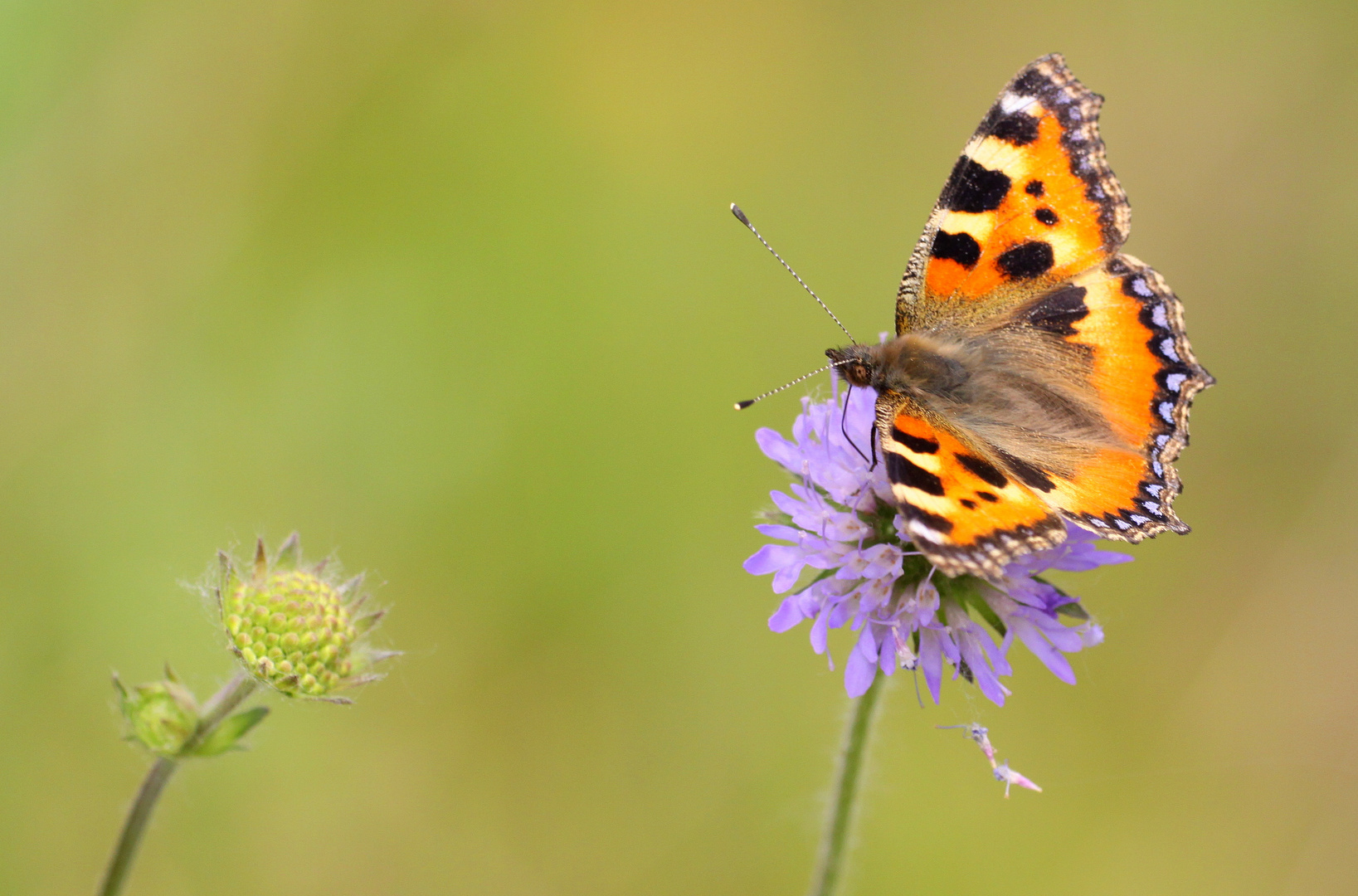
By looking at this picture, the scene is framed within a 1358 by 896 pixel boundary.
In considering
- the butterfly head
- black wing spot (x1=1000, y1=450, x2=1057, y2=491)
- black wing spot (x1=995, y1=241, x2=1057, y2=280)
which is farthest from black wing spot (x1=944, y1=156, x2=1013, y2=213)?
black wing spot (x1=1000, y1=450, x2=1057, y2=491)

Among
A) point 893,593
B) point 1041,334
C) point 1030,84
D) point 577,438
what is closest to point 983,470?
point 893,593

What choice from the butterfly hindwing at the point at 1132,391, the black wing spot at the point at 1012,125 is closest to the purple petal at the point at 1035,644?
the butterfly hindwing at the point at 1132,391

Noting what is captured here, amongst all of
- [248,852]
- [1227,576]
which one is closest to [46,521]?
[248,852]

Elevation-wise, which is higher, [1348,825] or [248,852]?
[1348,825]

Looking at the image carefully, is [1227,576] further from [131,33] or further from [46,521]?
[131,33]

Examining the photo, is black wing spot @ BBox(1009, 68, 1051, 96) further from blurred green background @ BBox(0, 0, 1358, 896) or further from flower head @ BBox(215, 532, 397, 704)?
flower head @ BBox(215, 532, 397, 704)
